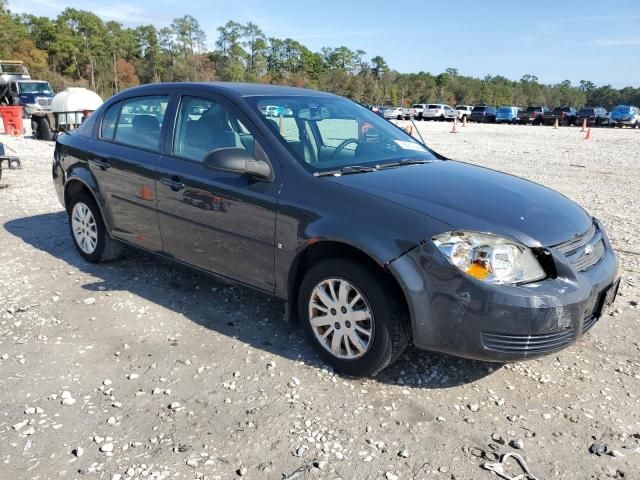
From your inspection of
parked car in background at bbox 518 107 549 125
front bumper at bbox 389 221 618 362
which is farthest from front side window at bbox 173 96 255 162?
parked car in background at bbox 518 107 549 125

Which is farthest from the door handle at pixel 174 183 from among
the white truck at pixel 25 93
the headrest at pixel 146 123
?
the white truck at pixel 25 93

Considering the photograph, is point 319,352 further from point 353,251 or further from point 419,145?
point 419,145

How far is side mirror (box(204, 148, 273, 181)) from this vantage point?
11.6 feet

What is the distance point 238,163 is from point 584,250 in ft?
7.16

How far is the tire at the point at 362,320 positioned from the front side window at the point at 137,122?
6.19ft

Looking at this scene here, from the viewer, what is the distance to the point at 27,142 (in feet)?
57.8

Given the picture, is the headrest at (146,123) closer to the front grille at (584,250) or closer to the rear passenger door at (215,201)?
the rear passenger door at (215,201)

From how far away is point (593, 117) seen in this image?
151 feet

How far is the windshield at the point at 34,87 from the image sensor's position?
31783 mm

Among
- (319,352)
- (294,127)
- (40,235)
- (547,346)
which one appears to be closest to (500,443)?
(547,346)

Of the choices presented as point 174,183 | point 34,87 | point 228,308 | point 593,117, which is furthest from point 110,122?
point 593,117

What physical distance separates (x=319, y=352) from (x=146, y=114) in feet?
8.38

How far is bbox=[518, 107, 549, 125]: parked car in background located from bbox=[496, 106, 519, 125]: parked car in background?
479mm

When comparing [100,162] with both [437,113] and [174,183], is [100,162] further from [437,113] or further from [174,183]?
[437,113]
